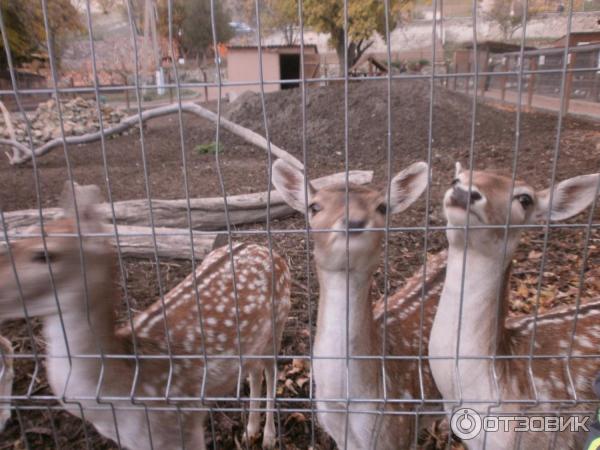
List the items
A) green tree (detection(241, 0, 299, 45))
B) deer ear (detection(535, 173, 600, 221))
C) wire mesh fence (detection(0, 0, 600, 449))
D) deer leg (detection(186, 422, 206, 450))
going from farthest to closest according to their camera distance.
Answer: green tree (detection(241, 0, 299, 45))
deer leg (detection(186, 422, 206, 450))
deer ear (detection(535, 173, 600, 221))
wire mesh fence (detection(0, 0, 600, 449))

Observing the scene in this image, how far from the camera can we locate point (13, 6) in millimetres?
11703

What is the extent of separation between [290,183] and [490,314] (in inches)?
38.3

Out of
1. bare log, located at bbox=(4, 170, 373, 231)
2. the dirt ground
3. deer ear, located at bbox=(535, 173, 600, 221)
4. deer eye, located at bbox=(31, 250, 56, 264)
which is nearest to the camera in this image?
deer ear, located at bbox=(535, 173, 600, 221)

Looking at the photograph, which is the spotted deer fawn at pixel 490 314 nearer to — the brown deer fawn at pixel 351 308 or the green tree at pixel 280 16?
the brown deer fawn at pixel 351 308

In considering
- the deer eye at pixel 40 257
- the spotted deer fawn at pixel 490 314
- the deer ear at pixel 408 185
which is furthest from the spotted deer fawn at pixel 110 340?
the spotted deer fawn at pixel 490 314

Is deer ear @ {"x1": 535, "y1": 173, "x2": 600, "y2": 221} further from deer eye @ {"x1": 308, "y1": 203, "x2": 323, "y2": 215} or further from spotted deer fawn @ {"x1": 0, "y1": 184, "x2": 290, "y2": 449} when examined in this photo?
spotted deer fawn @ {"x1": 0, "y1": 184, "x2": 290, "y2": 449}

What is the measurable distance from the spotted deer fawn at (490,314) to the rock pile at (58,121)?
12.3 metres

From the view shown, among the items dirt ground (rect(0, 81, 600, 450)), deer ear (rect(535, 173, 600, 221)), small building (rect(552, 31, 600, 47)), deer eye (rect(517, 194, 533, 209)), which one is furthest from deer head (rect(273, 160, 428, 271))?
small building (rect(552, 31, 600, 47))

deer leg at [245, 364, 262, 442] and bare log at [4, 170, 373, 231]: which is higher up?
bare log at [4, 170, 373, 231]

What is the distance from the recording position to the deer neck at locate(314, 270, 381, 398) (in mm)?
2002

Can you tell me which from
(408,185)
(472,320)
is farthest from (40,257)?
(472,320)

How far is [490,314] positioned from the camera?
1.99 meters

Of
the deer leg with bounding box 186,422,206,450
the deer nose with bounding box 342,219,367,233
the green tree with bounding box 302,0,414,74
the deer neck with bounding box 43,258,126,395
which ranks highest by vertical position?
the green tree with bounding box 302,0,414,74

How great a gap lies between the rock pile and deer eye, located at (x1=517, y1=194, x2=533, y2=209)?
12422 mm
